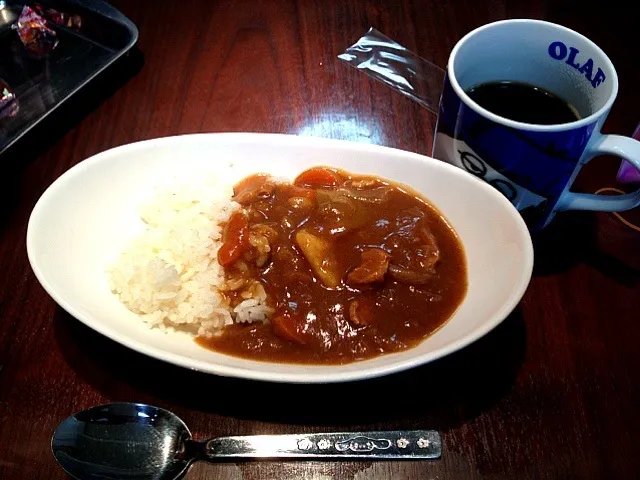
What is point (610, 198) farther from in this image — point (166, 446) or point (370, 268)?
point (166, 446)

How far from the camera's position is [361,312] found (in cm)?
148

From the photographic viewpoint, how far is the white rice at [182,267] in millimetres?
1522

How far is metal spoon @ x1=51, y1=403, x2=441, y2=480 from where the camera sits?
1.32m

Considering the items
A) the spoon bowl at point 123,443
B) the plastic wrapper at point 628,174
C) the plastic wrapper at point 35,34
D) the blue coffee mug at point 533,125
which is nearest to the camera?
the spoon bowl at point 123,443

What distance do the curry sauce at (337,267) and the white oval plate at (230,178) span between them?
4cm

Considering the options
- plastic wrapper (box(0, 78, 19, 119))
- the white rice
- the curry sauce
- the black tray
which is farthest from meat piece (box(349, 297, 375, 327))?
plastic wrapper (box(0, 78, 19, 119))

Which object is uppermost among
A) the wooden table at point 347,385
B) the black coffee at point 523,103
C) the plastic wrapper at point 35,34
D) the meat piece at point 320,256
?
the black coffee at point 523,103

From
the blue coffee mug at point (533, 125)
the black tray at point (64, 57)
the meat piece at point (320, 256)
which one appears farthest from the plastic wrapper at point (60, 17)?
the blue coffee mug at point (533, 125)

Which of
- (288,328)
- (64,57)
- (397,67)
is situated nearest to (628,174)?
(397,67)

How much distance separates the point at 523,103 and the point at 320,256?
0.82 m

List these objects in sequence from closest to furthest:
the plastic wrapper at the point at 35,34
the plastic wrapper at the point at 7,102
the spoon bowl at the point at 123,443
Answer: the spoon bowl at the point at 123,443 → the plastic wrapper at the point at 7,102 → the plastic wrapper at the point at 35,34

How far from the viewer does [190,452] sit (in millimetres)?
1359

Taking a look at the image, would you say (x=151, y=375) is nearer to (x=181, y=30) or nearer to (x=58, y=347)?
(x=58, y=347)

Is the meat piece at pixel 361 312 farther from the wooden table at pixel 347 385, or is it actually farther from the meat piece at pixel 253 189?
the meat piece at pixel 253 189
